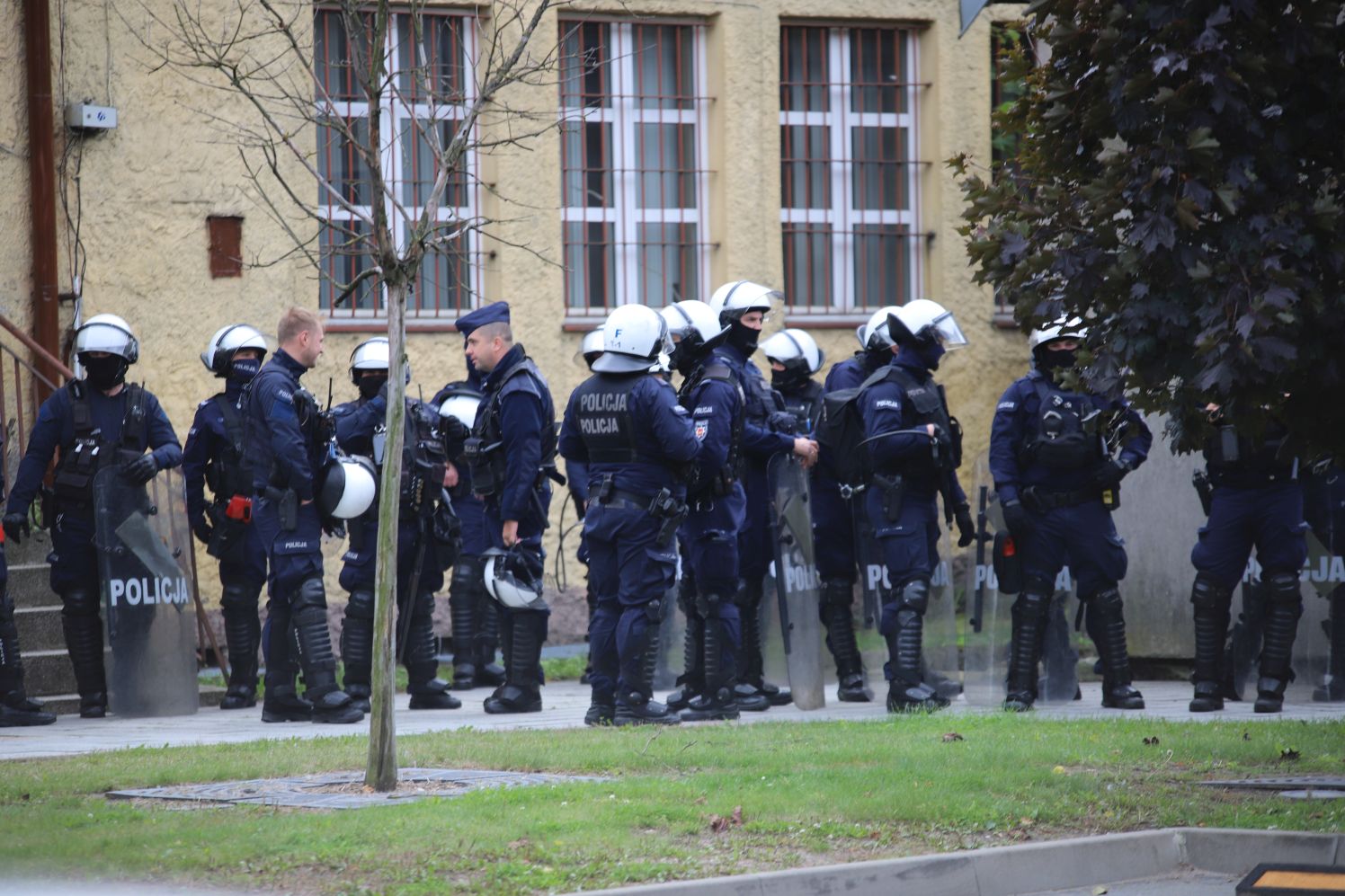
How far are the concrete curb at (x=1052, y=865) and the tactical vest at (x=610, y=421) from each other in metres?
4.10

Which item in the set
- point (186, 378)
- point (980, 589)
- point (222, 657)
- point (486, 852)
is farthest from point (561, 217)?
point (486, 852)

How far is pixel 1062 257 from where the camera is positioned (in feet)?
24.0

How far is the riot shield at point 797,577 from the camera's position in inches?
453

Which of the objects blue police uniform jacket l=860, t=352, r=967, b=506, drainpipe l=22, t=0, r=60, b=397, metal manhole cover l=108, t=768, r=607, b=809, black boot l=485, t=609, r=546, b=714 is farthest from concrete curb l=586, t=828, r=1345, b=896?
drainpipe l=22, t=0, r=60, b=397

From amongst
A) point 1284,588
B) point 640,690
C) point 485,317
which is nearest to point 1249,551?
point 1284,588

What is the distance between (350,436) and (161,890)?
6336mm

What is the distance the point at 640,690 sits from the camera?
10625mm

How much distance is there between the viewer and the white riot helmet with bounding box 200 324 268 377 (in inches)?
475

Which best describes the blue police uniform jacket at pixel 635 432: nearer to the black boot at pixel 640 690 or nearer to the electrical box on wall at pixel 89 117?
the black boot at pixel 640 690

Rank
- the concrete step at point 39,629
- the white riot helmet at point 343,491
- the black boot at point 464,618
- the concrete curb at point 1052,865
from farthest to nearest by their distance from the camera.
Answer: the black boot at point 464,618
the concrete step at point 39,629
the white riot helmet at point 343,491
the concrete curb at point 1052,865

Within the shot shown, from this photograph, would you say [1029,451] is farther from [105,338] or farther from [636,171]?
[636,171]

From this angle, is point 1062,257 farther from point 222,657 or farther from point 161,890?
point 222,657

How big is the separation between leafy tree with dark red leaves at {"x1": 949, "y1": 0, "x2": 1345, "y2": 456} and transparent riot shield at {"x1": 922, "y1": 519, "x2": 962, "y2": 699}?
4.43 meters

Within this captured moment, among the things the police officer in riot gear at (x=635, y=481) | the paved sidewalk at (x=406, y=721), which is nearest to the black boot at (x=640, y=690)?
the police officer in riot gear at (x=635, y=481)
